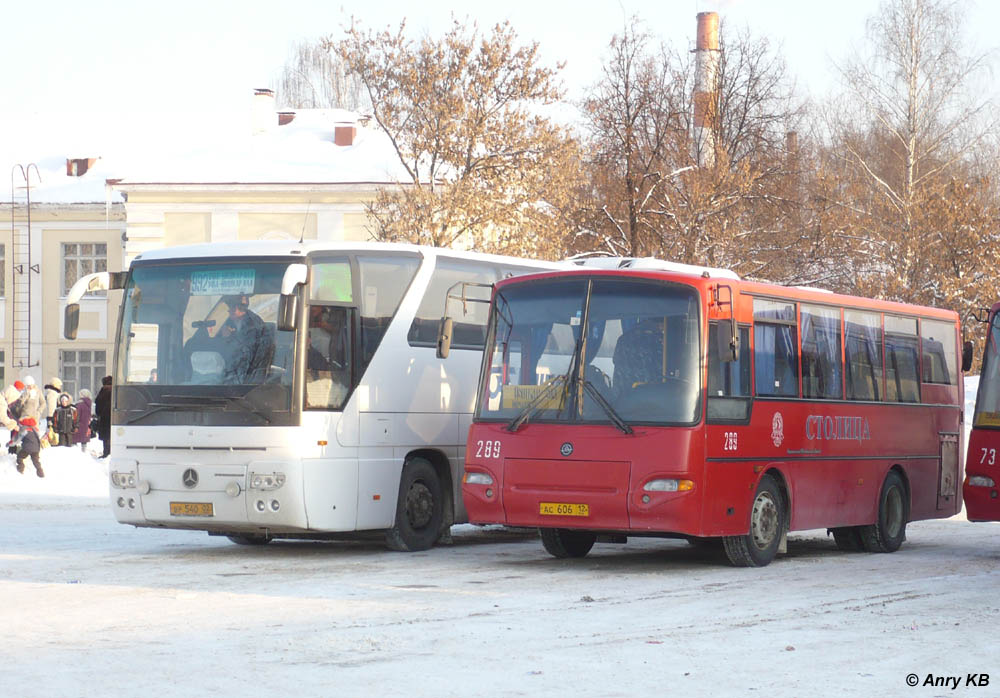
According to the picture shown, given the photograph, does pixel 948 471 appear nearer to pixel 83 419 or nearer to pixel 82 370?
pixel 83 419

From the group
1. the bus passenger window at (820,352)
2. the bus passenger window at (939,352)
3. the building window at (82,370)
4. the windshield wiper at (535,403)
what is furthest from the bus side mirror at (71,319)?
the building window at (82,370)

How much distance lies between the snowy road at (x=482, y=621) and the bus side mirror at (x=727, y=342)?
193 cm

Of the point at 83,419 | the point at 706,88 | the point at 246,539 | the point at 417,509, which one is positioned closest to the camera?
the point at 417,509

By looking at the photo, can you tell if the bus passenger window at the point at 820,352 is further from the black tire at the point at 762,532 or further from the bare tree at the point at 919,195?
the bare tree at the point at 919,195

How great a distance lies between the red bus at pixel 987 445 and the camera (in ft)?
53.5

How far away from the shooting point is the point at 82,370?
56.0 meters

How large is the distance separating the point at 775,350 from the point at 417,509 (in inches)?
160

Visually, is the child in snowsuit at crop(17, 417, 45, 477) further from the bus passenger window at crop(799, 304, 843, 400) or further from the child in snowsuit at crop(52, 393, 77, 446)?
the bus passenger window at crop(799, 304, 843, 400)

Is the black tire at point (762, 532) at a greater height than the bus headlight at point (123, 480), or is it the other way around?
the bus headlight at point (123, 480)

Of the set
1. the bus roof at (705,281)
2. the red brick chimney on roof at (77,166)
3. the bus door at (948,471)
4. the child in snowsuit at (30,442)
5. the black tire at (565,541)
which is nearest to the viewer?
the bus roof at (705,281)

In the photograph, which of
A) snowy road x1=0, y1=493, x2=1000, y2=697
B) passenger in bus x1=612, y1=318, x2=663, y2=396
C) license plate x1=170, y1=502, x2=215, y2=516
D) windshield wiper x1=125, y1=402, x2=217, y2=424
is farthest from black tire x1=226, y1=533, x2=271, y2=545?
passenger in bus x1=612, y1=318, x2=663, y2=396

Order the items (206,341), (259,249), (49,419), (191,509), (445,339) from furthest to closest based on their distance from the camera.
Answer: (49,419)
(445,339)
(259,249)
(206,341)
(191,509)

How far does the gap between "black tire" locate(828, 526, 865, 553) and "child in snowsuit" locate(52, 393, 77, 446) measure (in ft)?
79.0

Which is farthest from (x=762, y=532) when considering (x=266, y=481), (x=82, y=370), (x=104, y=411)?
(x=82, y=370)
